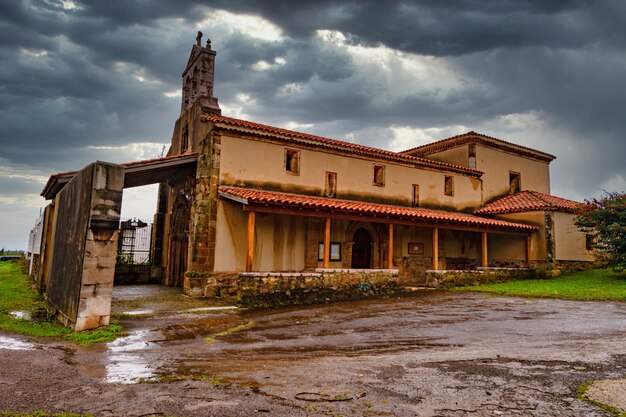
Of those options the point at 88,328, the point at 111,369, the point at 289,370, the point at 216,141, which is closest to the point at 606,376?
the point at 289,370

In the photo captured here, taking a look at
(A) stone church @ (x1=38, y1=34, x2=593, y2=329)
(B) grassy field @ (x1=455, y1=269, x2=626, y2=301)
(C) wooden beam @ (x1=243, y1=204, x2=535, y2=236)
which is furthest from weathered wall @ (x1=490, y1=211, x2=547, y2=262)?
(B) grassy field @ (x1=455, y1=269, x2=626, y2=301)

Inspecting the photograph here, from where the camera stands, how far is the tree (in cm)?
1812

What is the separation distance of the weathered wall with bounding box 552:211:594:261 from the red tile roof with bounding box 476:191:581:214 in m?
0.49

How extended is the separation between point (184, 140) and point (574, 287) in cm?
1670

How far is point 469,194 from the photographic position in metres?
23.1

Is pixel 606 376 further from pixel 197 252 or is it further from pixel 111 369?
pixel 197 252

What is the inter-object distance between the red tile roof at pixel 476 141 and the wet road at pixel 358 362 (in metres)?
13.9

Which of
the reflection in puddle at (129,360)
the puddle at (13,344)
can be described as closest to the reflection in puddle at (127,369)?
the reflection in puddle at (129,360)

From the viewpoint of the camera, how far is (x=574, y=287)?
16.2 m

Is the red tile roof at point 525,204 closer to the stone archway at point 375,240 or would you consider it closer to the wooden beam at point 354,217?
the wooden beam at point 354,217

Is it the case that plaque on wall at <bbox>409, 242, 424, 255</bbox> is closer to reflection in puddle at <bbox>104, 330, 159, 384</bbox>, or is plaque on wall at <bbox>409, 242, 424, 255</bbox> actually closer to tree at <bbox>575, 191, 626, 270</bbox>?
tree at <bbox>575, 191, 626, 270</bbox>

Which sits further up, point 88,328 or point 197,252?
point 197,252

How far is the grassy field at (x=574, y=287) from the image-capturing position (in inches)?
560

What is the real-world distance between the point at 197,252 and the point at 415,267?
33.9 ft
